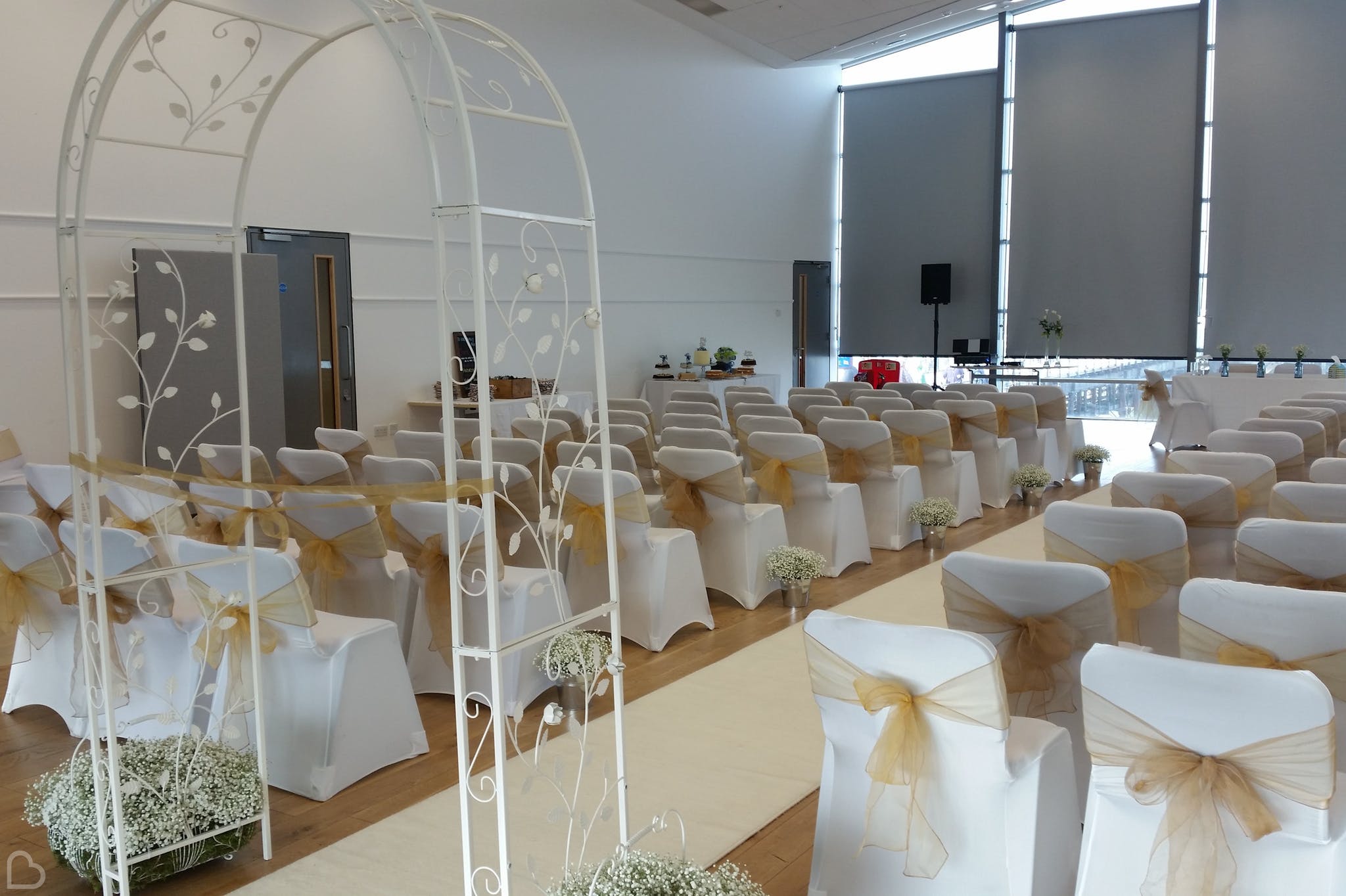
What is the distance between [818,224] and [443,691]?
13320mm

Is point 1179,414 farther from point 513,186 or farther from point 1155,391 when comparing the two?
point 513,186

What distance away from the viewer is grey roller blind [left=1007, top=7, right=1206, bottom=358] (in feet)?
48.2

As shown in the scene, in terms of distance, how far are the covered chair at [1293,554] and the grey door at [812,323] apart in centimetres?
1321

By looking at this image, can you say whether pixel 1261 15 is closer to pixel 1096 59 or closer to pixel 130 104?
pixel 1096 59

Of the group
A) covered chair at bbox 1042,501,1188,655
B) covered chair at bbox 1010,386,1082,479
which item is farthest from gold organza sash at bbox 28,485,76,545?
covered chair at bbox 1010,386,1082,479

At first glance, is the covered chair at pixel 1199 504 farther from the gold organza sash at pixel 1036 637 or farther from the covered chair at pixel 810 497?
the covered chair at pixel 810 497

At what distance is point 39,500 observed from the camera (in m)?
4.89

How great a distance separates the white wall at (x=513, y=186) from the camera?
7488 mm

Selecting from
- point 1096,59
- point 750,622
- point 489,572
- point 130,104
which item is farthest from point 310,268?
point 1096,59

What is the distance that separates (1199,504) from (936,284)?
12105 millimetres

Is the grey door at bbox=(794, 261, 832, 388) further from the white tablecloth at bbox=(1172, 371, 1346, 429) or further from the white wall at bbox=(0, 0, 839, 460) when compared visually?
the white tablecloth at bbox=(1172, 371, 1346, 429)

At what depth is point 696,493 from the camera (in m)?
5.87

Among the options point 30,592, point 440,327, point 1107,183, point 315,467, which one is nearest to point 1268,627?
point 440,327

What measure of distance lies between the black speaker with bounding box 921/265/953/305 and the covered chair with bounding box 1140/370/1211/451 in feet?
15.6
